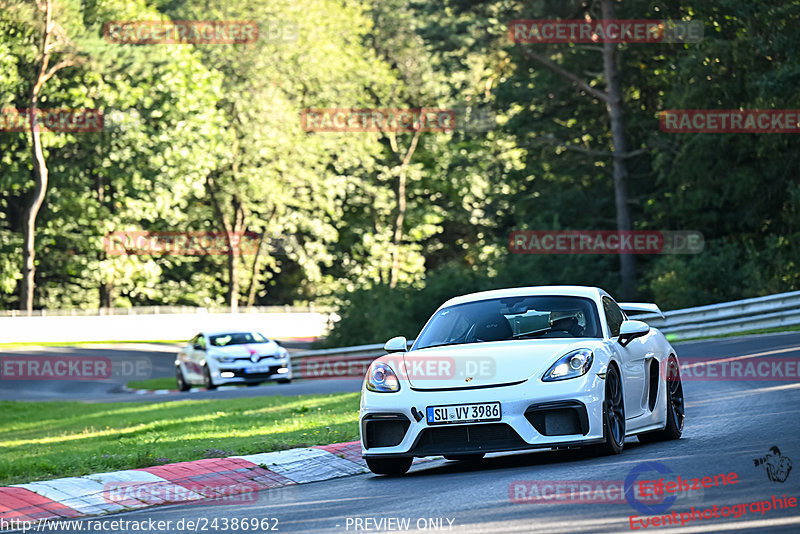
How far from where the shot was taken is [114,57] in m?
53.5

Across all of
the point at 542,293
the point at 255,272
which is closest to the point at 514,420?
the point at 542,293

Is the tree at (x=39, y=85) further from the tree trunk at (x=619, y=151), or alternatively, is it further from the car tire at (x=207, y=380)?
the car tire at (x=207, y=380)

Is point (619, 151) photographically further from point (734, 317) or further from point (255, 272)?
point (255, 272)

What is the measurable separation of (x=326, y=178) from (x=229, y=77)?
8126mm

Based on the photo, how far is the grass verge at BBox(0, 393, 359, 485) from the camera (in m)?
11.4

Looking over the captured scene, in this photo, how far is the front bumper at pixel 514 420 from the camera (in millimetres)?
9445

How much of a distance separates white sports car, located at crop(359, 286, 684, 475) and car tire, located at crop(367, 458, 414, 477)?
0.01 meters

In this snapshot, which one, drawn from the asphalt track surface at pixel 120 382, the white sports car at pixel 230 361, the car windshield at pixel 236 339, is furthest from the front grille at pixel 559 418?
the car windshield at pixel 236 339

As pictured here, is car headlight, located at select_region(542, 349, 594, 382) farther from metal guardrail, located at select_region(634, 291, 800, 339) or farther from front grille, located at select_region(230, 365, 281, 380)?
front grille, located at select_region(230, 365, 281, 380)

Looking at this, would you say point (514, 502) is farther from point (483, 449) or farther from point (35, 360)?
point (35, 360)

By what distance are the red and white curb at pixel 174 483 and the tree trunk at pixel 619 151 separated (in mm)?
29427

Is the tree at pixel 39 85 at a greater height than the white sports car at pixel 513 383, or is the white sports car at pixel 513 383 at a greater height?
the tree at pixel 39 85

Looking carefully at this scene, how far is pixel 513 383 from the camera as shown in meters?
9.56

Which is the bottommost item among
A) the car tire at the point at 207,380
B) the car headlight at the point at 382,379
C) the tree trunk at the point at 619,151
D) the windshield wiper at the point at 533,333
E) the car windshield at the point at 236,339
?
the car tire at the point at 207,380
